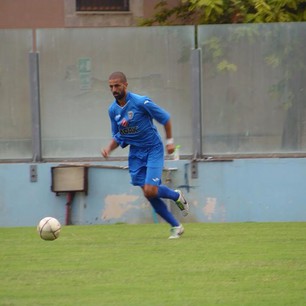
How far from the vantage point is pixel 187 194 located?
1491cm

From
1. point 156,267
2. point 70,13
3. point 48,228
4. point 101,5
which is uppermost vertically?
point 101,5

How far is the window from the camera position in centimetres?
2014

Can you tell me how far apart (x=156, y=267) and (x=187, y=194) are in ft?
16.0

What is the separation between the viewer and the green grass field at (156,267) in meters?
8.56

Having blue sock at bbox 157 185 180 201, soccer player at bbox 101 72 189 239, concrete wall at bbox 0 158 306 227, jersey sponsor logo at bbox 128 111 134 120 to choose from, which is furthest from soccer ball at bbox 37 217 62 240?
concrete wall at bbox 0 158 306 227

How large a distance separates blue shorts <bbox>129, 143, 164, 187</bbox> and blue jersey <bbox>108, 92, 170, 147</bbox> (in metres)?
0.08

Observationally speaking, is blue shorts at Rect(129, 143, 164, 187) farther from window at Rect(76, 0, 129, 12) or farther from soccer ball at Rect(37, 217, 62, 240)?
window at Rect(76, 0, 129, 12)

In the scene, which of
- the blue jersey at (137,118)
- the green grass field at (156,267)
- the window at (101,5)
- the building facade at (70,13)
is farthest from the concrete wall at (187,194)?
the window at (101,5)

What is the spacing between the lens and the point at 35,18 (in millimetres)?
19953

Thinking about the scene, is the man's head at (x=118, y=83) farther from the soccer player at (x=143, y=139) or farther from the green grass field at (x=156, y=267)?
the green grass field at (x=156, y=267)

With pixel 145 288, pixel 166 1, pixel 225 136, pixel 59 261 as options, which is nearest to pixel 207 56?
pixel 225 136

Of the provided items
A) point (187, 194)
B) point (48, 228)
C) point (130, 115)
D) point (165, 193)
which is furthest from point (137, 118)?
point (187, 194)

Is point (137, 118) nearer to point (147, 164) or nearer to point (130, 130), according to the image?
point (130, 130)

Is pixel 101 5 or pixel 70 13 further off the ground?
pixel 101 5
